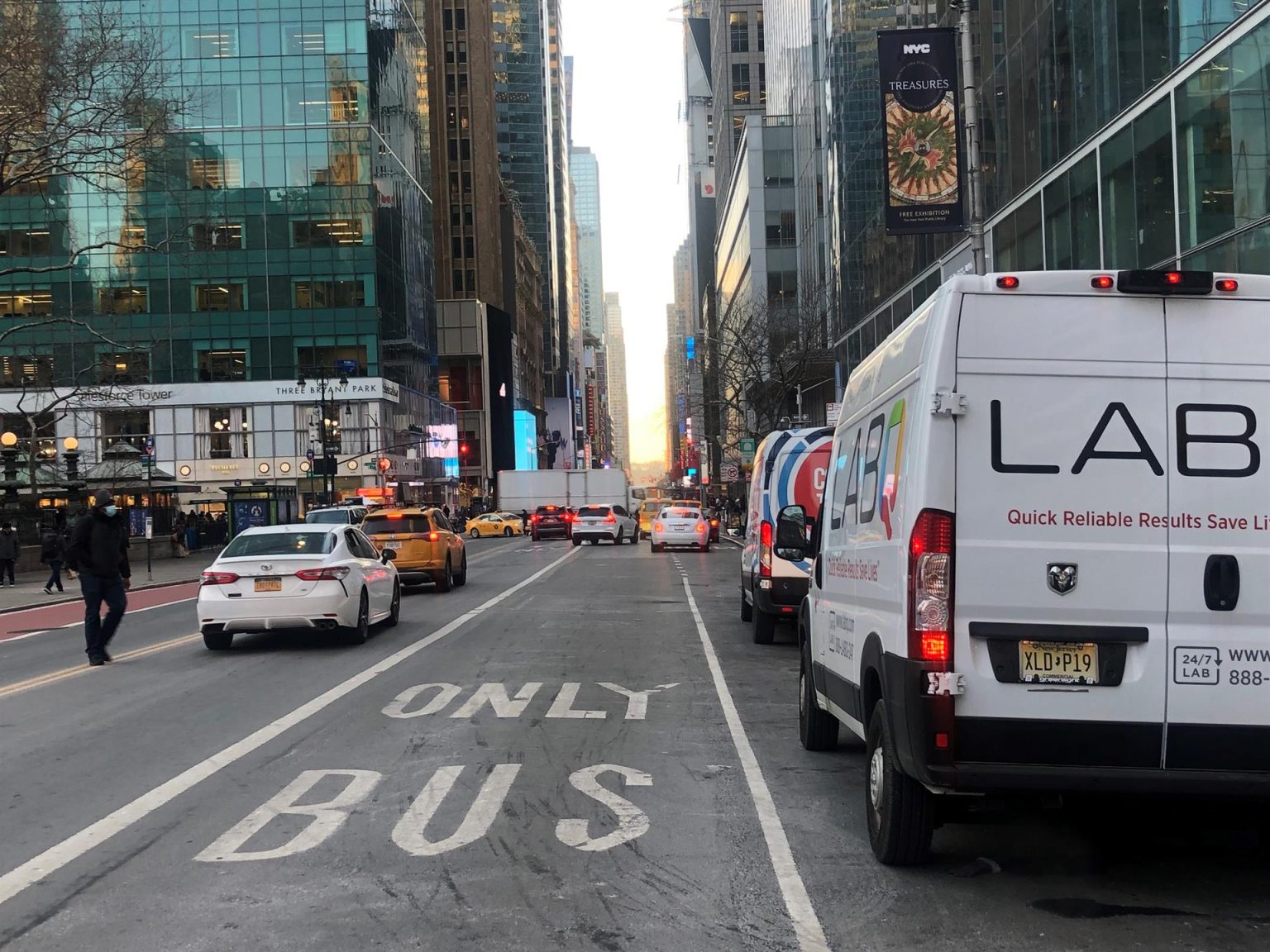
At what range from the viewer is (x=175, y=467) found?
253 feet

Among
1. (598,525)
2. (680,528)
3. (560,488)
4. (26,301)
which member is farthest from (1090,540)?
(26,301)

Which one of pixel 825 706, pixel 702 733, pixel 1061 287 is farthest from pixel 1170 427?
pixel 702 733

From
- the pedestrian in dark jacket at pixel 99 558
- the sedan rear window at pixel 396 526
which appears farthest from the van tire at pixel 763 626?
the sedan rear window at pixel 396 526

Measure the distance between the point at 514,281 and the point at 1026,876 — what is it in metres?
147

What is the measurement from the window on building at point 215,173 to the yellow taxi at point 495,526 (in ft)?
85.6

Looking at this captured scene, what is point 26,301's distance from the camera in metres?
75.6

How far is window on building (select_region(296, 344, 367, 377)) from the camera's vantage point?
77875 millimetres

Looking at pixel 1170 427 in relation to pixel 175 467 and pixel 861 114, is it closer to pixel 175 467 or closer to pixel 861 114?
pixel 861 114

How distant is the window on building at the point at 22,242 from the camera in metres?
73.4

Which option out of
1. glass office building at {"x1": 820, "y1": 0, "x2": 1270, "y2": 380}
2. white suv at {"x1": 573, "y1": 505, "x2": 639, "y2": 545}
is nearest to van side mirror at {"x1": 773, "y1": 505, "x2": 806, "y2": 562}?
glass office building at {"x1": 820, "y1": 0, "x2": 1270, "y2": 380}

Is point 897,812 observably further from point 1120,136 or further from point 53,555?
point 53,555

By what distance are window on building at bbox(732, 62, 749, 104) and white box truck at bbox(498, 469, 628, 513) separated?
68774mm

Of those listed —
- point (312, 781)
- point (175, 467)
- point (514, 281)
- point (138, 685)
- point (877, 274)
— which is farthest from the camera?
point (514, 281)

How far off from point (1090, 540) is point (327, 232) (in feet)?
254
